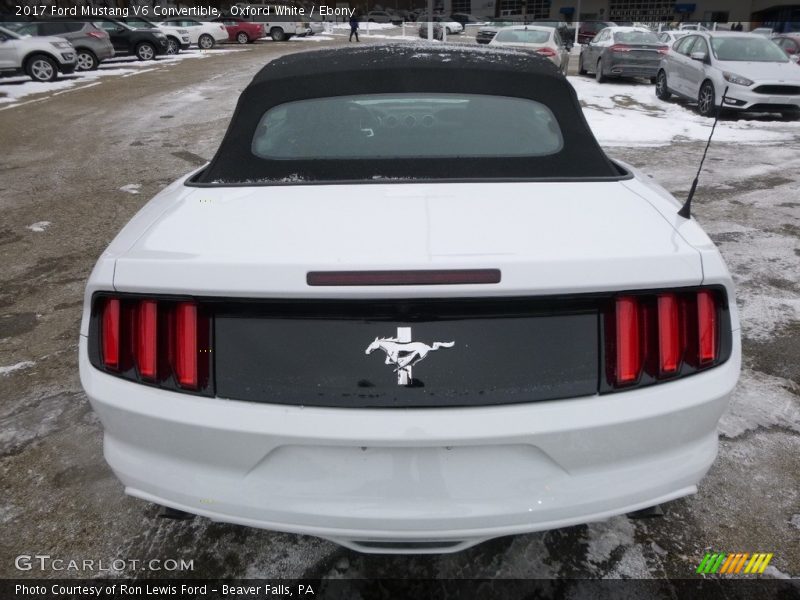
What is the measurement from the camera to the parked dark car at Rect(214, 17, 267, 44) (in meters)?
32.3

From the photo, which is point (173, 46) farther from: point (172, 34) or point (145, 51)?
point (145, 51)

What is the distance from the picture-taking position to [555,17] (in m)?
65.3

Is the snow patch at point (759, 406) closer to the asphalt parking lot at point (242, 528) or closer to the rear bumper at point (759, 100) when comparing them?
the asphalt parking lot at point (242, 528)

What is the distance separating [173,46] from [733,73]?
2361cm

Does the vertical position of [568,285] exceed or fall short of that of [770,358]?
it exceeds it

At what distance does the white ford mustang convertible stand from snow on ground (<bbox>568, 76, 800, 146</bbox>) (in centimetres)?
817

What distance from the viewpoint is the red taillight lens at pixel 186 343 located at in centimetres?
160

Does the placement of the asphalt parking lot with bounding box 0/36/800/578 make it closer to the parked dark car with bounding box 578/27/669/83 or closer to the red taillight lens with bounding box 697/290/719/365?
the red taillight lens with bounding box 697/290/719/365

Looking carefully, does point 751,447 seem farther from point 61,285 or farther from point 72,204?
point 72,204

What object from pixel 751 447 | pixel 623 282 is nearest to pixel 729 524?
pixel 751 447

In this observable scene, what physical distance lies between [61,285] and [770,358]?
189 inches

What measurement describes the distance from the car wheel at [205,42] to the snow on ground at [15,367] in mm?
29128

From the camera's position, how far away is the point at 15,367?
329 cm

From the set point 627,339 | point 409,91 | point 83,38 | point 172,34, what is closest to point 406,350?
point 627,339
